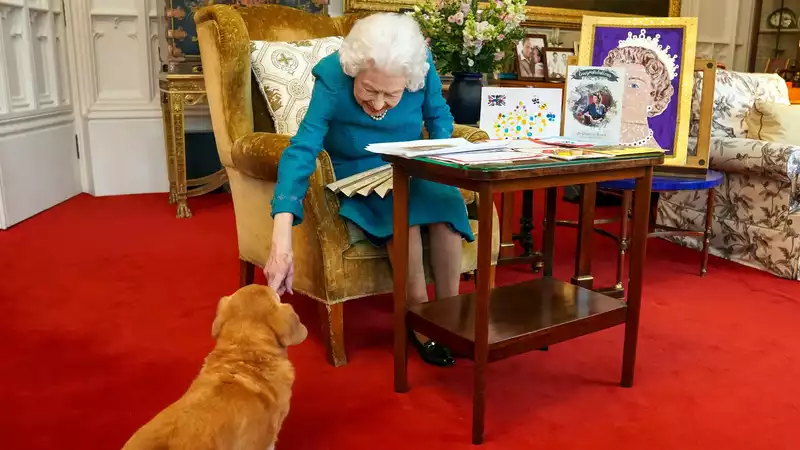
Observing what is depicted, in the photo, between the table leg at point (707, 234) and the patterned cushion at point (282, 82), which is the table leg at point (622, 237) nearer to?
the table leg at point (707, 234)

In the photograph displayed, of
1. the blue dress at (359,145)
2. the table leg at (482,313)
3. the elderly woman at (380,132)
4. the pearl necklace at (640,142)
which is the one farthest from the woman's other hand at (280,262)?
the pearl necklace at (640,142)

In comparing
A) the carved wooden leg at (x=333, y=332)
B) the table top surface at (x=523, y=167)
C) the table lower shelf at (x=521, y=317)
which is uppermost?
the table top surface at (x=523, y=167)

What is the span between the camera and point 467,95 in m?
2.87

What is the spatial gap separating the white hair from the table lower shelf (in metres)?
0.65

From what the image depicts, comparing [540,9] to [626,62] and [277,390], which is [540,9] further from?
[277,390]

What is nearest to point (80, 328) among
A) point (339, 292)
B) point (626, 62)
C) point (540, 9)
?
point (339, 292)

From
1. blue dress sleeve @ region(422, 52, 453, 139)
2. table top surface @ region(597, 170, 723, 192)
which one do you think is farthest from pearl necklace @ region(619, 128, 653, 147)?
blue dress sleeve @ region(422, 52, 453, 139)

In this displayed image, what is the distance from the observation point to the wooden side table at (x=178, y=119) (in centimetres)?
377

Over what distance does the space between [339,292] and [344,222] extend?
0.66 feet

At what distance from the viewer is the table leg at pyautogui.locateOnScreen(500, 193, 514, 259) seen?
294 cm

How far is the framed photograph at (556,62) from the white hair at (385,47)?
317 centimetres

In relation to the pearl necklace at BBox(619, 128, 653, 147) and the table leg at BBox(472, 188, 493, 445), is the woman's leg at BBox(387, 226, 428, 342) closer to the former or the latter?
the table leg at BBox(472, 188, 493, 445)

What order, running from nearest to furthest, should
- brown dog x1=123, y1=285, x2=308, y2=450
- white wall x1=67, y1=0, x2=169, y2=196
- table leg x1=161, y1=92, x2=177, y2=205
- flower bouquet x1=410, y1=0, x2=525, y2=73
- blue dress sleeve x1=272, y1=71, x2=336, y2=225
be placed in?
Answer: brown dog x1=123, y1=285, x2=308, y2=450
blue dress sleeve x1=272, y1=71, x2=336, y2=225
flower bouquet x1=410, y1=0, x2=525, y2=73
table leg x1=161, y1=92, x2=177, y2=205
white wall x1=67, y1=0, x2=169, y2=196

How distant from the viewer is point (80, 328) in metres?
2.32
